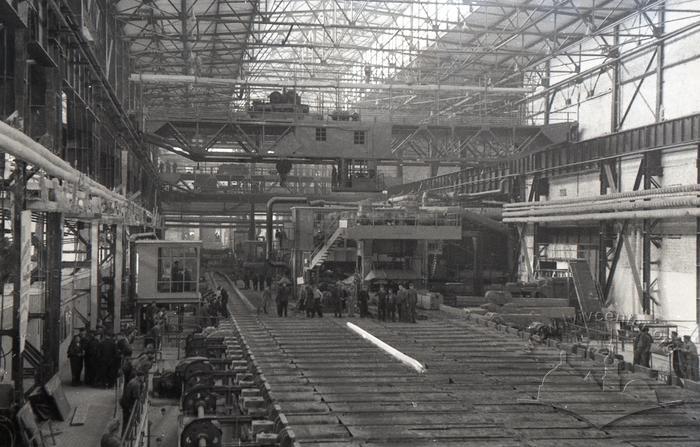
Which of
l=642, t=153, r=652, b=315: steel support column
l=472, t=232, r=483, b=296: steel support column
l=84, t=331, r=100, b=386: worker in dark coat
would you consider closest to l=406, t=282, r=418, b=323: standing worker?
l=84, t=331, r=100, b=386: worker in dark coat

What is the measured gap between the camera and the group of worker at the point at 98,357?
1576 centimetres

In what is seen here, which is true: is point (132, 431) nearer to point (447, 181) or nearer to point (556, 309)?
point (556, 309)

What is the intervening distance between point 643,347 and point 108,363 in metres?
11.8

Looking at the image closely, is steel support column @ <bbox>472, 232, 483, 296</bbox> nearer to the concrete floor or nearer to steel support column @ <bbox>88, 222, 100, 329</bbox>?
the concrete floor

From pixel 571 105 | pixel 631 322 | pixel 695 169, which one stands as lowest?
pixel 631 322

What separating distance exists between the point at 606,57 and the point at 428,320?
18.1 m

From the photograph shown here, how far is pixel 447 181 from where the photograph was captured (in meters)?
49.2

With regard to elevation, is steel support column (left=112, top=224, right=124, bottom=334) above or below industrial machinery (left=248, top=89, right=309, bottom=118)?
below

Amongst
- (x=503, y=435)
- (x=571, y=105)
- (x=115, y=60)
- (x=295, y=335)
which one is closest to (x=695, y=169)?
(x=571, y=105)

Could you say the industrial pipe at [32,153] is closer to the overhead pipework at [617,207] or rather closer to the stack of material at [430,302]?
the stack of material at [430,302]

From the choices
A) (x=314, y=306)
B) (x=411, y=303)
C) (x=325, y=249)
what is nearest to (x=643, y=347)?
(x=411, y=303)

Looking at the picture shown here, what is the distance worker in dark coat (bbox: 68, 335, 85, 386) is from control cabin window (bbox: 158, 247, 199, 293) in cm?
775

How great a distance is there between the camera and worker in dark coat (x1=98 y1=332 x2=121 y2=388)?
15.7 meters

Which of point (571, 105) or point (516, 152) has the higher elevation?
point (571, 105)
